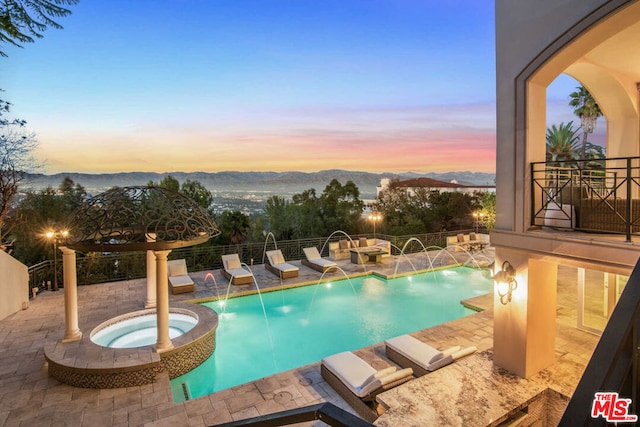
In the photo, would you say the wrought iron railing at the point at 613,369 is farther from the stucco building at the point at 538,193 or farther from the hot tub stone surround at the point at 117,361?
the hot tub stone surround at the point at 117,361

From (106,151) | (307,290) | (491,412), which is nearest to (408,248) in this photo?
(307,290)

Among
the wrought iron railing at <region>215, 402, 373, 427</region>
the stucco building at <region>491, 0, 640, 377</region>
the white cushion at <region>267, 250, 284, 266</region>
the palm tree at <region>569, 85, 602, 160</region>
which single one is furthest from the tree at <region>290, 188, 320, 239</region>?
the wrought iron railing at <region>215, 402, 373, 427</region>

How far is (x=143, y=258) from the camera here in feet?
57.7

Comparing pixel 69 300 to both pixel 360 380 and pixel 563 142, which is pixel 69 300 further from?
pixel 563 142

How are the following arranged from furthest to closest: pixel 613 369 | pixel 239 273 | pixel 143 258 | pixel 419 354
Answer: pixel 143 258
pixel 239 273
pixel 419 354
pixel 613 369

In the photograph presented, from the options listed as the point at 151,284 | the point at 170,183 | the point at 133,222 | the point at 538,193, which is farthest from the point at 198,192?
the point at 538,193

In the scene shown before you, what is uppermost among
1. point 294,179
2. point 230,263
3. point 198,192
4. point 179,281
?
point 294,179

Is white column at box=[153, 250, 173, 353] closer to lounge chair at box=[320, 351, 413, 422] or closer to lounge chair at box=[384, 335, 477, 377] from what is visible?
lounge chair at box=[320, 351, 413, 422]

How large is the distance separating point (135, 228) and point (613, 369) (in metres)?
7.34

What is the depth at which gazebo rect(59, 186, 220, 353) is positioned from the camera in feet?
21.5

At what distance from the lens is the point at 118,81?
61.7ft

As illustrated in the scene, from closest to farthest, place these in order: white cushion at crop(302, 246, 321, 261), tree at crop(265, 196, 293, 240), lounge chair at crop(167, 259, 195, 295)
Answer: lounge chair at crop(167, 259, 195, 295), white cushion at crop(302, 246, 321, 261), tree at crop(265, 196, 293, 240)

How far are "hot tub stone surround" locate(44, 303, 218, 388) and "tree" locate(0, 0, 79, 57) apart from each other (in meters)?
5.77

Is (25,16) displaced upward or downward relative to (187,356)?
upward
